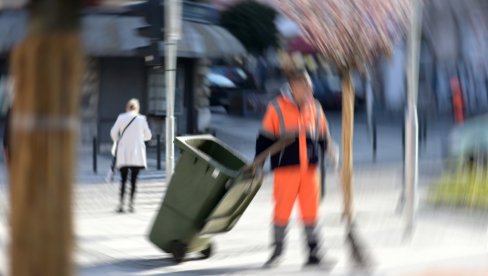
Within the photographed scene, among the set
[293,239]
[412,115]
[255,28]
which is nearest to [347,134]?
[412,115]

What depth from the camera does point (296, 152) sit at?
638 cm

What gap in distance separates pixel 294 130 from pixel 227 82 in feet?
79.9

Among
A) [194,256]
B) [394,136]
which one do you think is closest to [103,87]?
[394,136]

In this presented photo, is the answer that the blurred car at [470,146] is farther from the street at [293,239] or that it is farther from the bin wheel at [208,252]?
the bin wheel at [208,252]

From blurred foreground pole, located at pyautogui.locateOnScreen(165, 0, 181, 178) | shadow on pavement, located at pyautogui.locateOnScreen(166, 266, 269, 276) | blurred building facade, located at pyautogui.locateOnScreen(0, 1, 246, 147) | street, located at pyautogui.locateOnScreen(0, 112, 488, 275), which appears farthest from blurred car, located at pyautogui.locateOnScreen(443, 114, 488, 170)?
blurred building facade, located at pyautogui.locateOnScreen(0, 1, 246, 147)

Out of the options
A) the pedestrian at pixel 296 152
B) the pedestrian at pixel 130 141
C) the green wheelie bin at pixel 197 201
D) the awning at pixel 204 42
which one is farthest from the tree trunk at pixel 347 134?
the awning at pixel 204 42

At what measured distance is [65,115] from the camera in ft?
8.13

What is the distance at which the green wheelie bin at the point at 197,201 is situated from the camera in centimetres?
628

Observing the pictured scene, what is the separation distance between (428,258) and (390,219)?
2325 mm

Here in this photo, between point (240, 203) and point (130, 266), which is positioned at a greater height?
point (240, 203)

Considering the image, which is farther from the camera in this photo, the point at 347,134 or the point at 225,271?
the point at 347,134

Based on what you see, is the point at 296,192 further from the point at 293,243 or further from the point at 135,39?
the point at 135,39

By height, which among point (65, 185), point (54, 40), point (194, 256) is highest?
point (54, 40)

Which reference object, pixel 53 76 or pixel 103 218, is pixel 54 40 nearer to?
pixel 53 76
